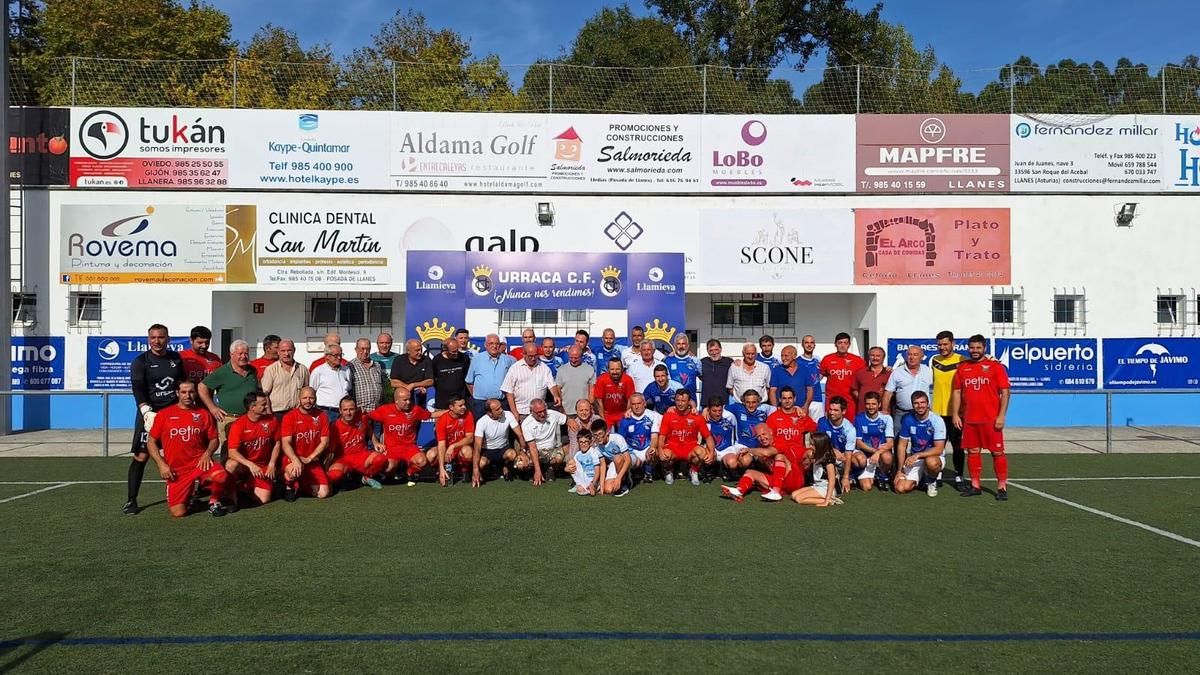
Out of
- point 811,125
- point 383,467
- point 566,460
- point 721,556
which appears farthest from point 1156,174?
point 383,467

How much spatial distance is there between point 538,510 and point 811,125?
956 cm

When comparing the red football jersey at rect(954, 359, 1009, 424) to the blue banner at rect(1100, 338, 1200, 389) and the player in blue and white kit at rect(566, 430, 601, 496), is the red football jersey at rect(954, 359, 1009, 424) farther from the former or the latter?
the blue banner at rect(1100, 338, 1200, 389)

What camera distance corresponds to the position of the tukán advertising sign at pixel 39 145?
13438 millimetres

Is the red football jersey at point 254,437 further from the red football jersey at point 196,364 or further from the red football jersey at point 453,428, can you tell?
the red football jersey at point 453,428

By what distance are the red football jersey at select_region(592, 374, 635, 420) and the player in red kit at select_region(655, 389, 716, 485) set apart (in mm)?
741

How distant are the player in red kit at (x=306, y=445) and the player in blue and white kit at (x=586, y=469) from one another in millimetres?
2426

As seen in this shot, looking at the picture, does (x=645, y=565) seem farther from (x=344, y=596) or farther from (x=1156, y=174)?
(x=1156, y=174)

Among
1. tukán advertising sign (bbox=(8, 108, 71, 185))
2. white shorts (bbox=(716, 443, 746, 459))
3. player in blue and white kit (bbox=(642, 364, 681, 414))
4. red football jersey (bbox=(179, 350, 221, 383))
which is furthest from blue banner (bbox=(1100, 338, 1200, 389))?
tukán advertising sign (bbox=(8, 108, 71, 185))

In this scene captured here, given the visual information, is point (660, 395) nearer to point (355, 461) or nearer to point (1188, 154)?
point (355, 461)

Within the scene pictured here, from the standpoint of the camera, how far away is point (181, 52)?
84.7 ft

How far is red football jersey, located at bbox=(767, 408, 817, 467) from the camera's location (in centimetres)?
794

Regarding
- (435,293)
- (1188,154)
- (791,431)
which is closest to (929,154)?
(1188,154)

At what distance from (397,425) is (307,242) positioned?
6305 millimetres

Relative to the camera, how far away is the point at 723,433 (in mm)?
8672
